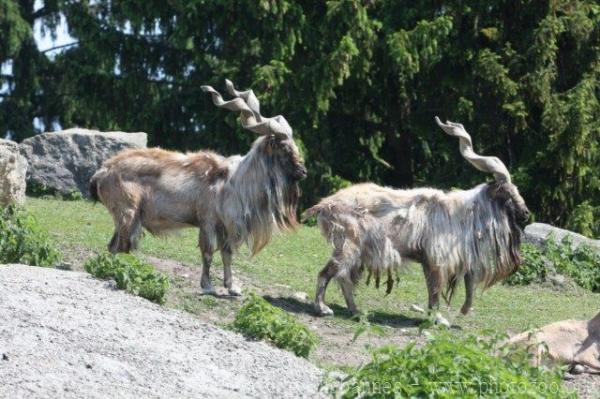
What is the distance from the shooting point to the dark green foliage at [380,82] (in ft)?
73.4

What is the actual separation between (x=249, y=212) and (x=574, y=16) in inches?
426

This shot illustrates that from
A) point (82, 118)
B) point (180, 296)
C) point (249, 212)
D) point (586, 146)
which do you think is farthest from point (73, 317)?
point (82, 118)

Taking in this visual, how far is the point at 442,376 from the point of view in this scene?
308 inches

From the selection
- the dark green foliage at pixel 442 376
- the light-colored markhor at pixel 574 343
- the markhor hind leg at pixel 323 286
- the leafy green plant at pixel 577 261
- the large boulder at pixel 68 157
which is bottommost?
the leafy green plant at pixel 577 261

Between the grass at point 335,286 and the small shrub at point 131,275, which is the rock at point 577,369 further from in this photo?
the small shrub at point 131,275

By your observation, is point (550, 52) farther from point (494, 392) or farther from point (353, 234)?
point (494, 392)

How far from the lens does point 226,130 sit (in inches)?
947

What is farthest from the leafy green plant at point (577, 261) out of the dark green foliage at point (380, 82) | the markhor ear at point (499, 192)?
the dark green foliage at point (380, 82)

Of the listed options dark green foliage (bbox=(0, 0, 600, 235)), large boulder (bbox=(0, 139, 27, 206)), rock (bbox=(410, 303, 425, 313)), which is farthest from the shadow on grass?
dark green foliage (bbox=(0, 0, 600, 235))

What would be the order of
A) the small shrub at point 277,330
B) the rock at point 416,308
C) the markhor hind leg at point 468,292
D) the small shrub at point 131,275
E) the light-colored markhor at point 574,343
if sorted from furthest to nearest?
the rock at point 416,308 < the markhor hind leg at point 468,292 < the light-colored markhor at point 574,343 < the small shrub at point 131,275 < the small shrub at point 277,330

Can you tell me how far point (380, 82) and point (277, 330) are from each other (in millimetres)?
14596

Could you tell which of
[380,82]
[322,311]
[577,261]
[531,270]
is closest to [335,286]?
[322,311]

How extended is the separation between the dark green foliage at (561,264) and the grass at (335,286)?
8.4 inches

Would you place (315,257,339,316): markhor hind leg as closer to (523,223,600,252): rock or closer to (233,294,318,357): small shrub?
(233,294,318,357): small shrub
